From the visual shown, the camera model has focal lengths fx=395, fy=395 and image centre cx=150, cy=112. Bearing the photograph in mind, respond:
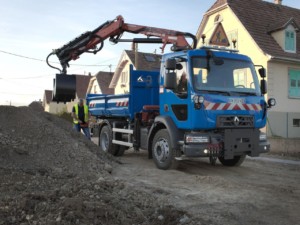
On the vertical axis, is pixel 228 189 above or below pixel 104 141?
below

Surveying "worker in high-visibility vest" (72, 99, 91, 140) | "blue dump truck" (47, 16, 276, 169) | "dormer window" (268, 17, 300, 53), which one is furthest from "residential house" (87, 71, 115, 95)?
"blue dump truck" (47, 16, 276, 169)

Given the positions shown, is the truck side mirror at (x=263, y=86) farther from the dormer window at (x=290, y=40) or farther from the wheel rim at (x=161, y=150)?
the dormer window at (x=290, y=40)

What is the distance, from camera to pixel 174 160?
9.30 meters

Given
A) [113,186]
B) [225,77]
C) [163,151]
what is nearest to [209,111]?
[225,77]

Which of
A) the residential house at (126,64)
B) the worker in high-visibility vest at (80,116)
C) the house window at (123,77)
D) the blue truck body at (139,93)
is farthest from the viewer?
the house window at (123,77)

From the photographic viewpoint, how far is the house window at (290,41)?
20.1 meters

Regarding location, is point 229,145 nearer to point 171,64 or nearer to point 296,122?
point 171,64

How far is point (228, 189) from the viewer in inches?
297

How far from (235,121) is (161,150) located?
192cm

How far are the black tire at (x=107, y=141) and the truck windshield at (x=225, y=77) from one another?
4735 millimetres

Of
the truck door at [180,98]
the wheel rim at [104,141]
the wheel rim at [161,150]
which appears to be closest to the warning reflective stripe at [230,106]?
the truck door at [180,98]

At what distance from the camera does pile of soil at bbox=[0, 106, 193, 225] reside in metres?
4.82

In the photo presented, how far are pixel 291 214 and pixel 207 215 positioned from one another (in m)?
1.30

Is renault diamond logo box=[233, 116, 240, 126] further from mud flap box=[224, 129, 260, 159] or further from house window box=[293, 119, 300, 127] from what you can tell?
house window box=[293, 119, 300, 127]
